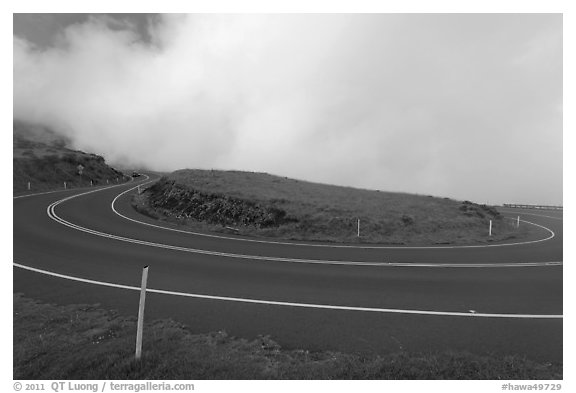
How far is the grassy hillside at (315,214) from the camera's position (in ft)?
58.5

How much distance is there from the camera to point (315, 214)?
64.1 feet

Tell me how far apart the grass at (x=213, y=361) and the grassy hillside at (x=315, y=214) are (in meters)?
11.5

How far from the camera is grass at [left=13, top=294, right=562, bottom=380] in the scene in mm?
4582

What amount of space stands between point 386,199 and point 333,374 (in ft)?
79.1

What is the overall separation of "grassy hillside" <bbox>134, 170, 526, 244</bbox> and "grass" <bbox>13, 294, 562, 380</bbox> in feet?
37.7

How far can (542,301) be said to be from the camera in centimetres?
780

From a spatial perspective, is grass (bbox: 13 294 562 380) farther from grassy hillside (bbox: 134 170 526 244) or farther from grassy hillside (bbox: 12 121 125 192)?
grassy hillside (bbox: 12 121 125 192)

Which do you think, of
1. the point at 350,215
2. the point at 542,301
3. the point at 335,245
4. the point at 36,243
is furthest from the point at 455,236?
the point at 36,243

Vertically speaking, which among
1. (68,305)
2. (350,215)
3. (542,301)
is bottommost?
(68,305)

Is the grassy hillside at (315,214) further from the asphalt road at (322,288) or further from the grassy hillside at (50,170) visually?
the grassy hillside at (50,170)

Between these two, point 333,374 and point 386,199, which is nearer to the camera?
point 333,374

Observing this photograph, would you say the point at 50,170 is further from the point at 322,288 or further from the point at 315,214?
the point at 322,288

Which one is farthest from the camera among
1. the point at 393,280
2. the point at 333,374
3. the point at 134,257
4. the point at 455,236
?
the point at 455,236

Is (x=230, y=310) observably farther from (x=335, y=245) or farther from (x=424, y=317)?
(x=335, y=245)
